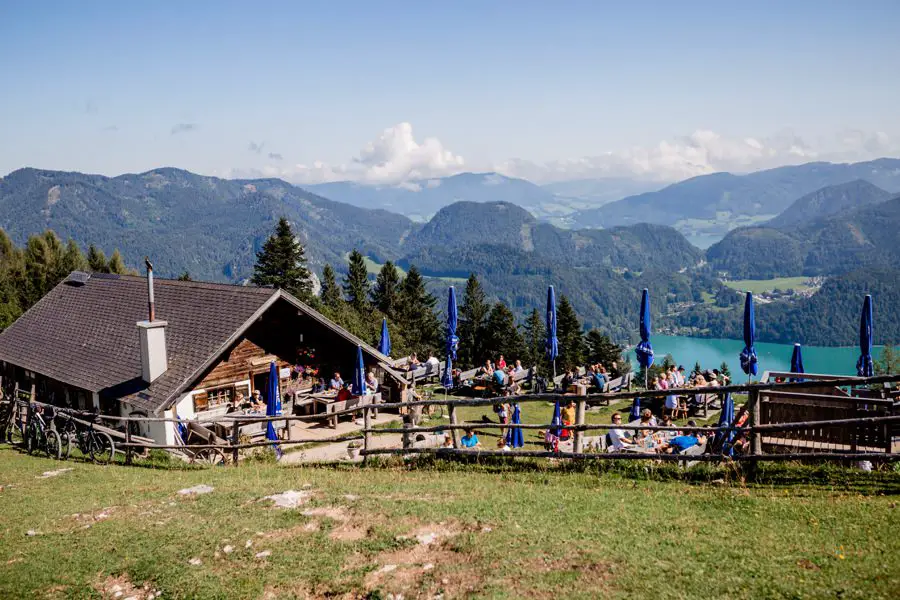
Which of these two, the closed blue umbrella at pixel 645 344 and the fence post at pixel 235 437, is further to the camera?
the closed blue umbrella at pixel 645 344

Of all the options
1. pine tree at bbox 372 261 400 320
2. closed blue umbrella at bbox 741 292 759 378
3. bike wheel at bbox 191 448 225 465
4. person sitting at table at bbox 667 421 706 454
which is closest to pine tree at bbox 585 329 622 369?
pine tree at bbox 372 261 400 320

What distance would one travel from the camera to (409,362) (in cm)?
3234

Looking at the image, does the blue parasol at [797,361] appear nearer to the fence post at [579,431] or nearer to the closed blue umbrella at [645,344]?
the closed blue umbrella at [645,344]

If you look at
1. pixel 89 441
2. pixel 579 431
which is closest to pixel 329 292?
pixel 89 441

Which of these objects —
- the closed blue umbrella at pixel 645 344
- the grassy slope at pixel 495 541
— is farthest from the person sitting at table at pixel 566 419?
the grassy slope at pixel 495 541

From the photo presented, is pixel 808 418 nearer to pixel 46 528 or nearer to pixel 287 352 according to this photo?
pixel 46 528

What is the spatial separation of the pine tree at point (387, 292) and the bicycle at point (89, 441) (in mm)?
63609

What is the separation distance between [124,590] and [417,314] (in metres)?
73.3

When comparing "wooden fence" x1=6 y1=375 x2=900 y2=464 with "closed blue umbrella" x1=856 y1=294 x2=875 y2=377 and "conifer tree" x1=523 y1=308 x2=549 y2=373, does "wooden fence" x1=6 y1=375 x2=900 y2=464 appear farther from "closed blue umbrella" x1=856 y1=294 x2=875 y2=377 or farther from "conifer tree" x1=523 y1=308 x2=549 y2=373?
"conifer tree" x1=523 y1=308 x2=549 y2=373

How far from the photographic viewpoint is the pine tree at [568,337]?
71.6m

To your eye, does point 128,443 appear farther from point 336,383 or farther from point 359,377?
point 336,383

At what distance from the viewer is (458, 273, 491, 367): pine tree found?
255ft

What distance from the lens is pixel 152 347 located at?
20.5m

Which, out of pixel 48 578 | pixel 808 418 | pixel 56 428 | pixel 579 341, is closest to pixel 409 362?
pixel 56 428
